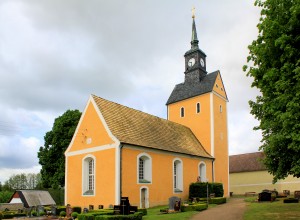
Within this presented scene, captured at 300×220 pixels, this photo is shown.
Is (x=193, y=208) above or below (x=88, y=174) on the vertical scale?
below

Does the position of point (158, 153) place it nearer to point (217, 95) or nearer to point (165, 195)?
point (165, 195)

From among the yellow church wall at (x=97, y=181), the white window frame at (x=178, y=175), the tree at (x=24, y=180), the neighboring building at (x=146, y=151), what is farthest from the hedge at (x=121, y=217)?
the tree at (x=24, y=180)

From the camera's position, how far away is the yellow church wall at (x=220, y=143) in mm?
37406

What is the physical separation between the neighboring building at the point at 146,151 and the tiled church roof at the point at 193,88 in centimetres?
12

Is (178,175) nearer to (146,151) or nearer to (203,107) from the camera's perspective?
(146,151)

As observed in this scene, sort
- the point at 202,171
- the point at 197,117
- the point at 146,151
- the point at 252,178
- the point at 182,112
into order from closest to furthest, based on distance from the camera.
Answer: the point at 146,151 < the point at 202,171 < the point at 197,117 < the point at 182,112 < the point at 252,178

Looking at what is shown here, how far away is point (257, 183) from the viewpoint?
156ft

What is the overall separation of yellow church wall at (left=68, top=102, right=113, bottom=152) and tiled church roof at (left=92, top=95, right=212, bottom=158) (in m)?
0.82

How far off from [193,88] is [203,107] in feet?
9.27

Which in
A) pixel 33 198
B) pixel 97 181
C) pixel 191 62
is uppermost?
pixel 191 62

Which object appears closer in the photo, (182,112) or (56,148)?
(182,112)

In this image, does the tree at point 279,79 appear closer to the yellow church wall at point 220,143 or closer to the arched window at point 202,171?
the arched window at point 202,171

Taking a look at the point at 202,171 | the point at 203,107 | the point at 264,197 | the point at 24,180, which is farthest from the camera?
the point at 24,180

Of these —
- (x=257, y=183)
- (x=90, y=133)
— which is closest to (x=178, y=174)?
(x=90, y=133)
